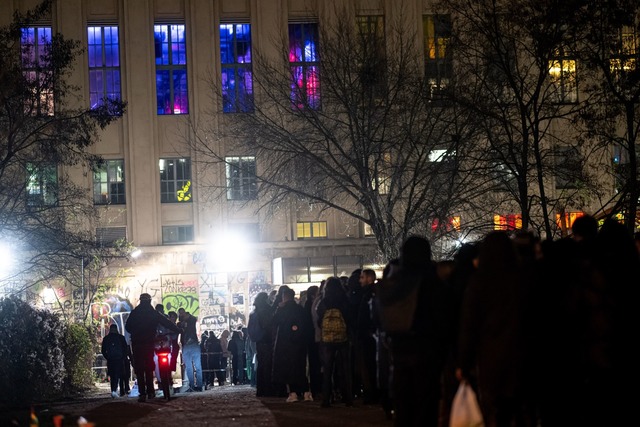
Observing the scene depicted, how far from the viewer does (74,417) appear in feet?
60.9

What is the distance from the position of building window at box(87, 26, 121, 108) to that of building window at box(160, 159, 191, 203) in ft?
13.2

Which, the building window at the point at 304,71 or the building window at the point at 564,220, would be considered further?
the building window at the point at 304,71

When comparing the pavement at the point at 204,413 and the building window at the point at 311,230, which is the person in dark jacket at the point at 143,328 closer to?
the pavement at the point at 204,413

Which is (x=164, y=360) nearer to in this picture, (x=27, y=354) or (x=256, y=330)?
(x=256, y=330)

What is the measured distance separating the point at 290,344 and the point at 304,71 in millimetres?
20509

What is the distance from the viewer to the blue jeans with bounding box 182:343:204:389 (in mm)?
28391

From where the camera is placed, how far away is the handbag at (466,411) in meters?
9.19

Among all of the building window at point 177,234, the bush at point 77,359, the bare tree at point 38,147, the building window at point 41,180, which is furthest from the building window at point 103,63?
the building window at point 41,180

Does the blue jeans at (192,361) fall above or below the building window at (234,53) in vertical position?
below

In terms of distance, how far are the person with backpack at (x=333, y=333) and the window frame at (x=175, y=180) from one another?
3578 cm

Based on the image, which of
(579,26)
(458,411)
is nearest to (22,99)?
(579,26)

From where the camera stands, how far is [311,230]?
54031 mm

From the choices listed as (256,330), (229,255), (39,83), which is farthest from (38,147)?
(229,255)

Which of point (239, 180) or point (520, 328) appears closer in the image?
point (520, 328)
